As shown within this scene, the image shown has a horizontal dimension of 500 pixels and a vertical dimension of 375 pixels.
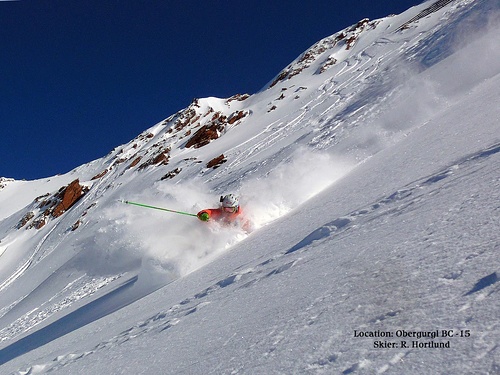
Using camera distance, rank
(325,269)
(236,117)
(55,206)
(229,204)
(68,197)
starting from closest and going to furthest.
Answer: (325,269), (229,204), (236,117), (55,206), (68,197)

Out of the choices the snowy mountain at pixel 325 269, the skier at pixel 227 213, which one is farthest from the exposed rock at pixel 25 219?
the skier at pixel 227 213

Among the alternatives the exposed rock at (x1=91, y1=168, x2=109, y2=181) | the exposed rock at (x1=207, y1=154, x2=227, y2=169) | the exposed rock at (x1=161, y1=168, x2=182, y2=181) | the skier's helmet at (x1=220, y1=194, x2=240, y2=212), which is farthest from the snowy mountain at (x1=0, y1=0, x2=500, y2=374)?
Answer: the exposed rock at (x1=91, y1=168, x2=109, y2=181)

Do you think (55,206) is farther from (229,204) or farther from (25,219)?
(229,204)

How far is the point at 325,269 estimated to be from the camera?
4.10 metres

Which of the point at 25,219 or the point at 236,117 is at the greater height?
the point at 25,219

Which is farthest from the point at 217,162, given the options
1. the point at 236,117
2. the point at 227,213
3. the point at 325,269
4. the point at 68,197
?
the point at 68,197

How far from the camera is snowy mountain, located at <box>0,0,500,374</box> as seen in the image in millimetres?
2500

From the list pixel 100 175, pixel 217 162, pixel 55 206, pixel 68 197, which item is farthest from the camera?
pixel 100 175

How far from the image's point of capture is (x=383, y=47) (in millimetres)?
37094

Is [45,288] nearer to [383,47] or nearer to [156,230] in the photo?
[156,230]

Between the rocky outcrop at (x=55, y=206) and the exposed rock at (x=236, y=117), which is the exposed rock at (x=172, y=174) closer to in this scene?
the exposed rock at (x=236, y=117)

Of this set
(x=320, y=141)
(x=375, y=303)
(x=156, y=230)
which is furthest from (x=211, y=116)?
(x=375, y=303)

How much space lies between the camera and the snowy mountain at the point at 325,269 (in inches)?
98.4

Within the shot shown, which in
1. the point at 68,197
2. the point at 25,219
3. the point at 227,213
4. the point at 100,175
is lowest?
the point at 227,213
